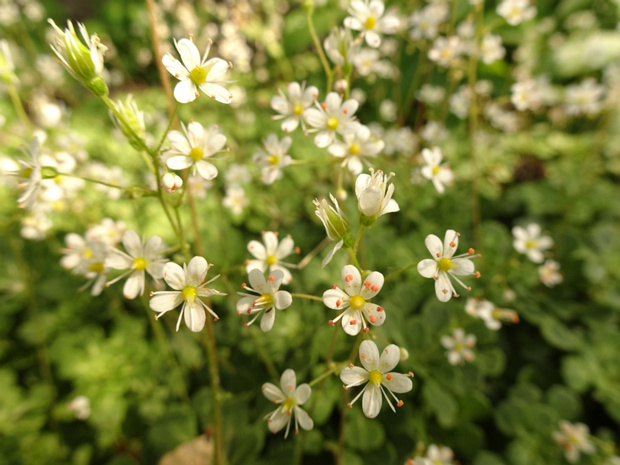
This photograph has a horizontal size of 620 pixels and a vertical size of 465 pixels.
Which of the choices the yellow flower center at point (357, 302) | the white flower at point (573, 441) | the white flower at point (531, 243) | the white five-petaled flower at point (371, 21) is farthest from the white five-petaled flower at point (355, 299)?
the white flower at point (573, 441)

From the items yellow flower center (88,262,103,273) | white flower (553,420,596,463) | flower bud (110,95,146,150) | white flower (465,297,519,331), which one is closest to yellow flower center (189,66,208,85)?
flower bud (110,95,146,150)

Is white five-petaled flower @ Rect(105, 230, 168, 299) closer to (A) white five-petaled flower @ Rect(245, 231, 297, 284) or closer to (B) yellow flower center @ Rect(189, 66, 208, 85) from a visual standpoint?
(A) white five-petaled flower @ Rect(245, 231, 297, 284)

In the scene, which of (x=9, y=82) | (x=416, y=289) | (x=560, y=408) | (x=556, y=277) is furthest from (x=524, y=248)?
(x=9, y=82)

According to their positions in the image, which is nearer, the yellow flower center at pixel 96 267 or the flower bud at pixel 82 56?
the flower bud at pixel 82 56

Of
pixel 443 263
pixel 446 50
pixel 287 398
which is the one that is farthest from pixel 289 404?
pixel 446 50

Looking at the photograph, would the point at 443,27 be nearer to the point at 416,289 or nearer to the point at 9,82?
the point at 416,289

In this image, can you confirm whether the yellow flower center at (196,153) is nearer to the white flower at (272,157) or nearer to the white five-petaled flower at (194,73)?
the white five-petaled flower at (194,73)

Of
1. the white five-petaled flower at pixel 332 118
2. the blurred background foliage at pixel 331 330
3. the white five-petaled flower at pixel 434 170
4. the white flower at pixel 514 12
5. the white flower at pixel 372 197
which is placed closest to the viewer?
the white flower at pixel 372 197

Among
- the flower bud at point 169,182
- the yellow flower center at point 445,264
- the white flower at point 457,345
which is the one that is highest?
the flower bud at point 169,182

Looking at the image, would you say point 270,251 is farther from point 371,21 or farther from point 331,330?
point 371,21
